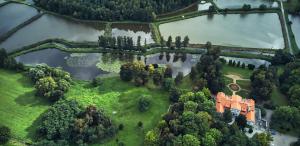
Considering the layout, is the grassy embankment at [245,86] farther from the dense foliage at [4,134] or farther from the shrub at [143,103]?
the dense foliage at [4,134]

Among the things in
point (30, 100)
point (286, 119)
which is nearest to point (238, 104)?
point (286, 119)

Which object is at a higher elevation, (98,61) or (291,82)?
(98,61)

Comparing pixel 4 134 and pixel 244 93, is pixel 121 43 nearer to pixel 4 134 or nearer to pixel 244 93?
pixel 244 93

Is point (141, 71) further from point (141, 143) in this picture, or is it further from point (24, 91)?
point (24, 91)

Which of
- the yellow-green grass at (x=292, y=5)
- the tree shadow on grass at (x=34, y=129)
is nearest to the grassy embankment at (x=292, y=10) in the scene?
the yellow-green grass at (x=292, y=5)

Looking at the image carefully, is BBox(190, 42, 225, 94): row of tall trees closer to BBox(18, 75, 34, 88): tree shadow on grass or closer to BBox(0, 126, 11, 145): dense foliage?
BBox(18, 75, 34, 88): tree shadow on grass

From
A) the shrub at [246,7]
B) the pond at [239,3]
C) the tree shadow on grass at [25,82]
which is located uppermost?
the pond at [239,3]

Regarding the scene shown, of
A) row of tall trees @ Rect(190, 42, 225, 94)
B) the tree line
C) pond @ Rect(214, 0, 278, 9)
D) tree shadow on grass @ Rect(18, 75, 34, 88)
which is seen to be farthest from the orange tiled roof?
pond @ Rect(214, 0, 278, 9)
